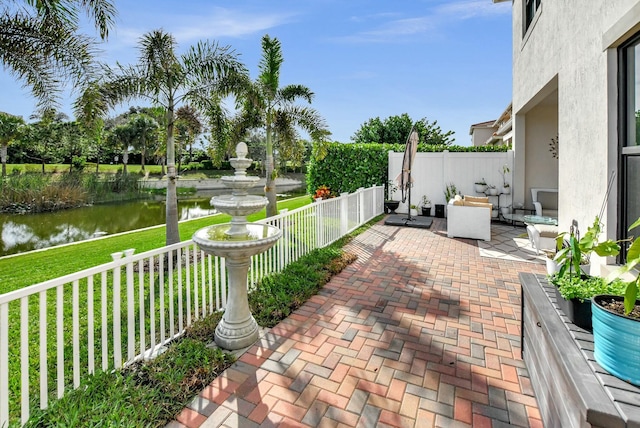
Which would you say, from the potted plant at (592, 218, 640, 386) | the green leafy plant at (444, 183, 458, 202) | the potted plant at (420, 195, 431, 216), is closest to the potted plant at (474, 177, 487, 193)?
the green leafy plant at (444, 183, 458, 202)

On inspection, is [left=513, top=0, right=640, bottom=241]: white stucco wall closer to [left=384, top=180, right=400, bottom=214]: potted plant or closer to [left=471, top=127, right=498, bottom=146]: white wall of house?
[left=384, top=180, right=400, bottom=214]: potted plant

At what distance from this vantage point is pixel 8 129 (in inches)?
774

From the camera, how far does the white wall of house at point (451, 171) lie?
9273 mm

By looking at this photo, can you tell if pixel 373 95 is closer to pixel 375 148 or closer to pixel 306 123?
pixel 375 148

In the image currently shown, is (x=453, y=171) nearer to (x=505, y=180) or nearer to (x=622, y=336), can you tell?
(x=505, y=180)

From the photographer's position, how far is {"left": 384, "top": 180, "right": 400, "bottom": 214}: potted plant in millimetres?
10258

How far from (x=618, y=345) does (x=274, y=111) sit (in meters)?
8.58

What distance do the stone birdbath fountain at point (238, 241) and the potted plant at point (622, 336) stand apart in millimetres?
2272

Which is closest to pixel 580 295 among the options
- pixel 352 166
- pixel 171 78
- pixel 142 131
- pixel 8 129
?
pixel 171 78

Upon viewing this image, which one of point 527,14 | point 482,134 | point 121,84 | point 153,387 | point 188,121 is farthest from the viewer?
point 482,134

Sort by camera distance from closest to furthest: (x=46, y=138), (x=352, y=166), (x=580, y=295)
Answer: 1. (x=580, y=295)
2. (x=352, y=166)
3. (x=46, y=138)

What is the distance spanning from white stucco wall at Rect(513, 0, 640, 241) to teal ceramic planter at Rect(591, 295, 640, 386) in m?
2.15

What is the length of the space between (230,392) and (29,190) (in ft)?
65.4

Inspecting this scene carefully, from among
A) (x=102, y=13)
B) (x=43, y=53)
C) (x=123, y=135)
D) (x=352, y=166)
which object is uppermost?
(x=123, y=135)
